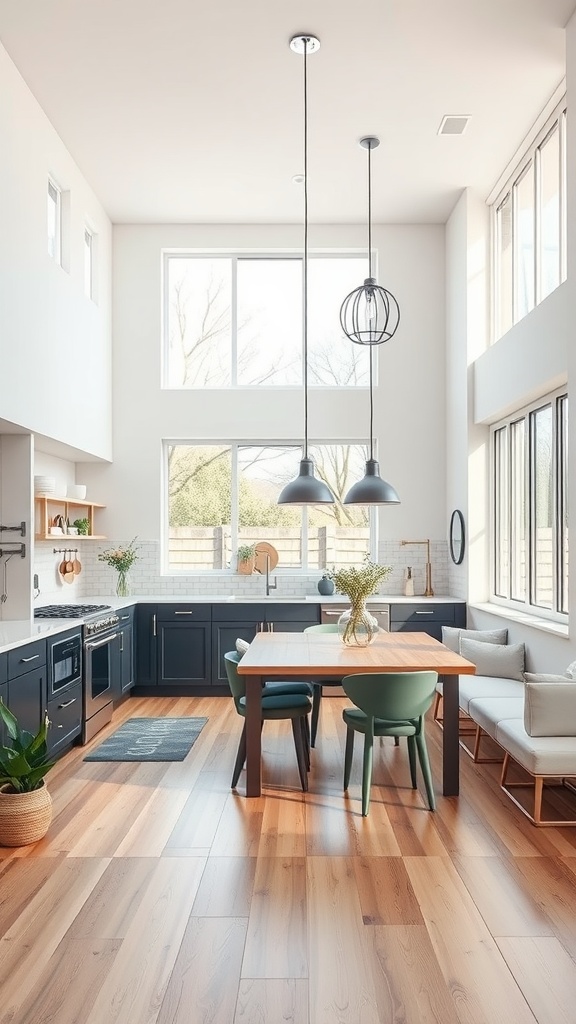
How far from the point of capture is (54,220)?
6719mm

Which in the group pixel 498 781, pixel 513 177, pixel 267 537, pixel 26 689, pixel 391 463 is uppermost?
pixel 513 177

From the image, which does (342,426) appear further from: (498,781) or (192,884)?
(192,884)

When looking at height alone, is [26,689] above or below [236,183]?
below

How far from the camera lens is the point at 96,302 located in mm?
7746

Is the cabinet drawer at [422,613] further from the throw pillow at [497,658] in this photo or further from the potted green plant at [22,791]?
the potted green plant at [22,791]

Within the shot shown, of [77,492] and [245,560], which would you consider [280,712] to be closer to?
[245,560]

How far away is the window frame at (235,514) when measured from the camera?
8367 mm

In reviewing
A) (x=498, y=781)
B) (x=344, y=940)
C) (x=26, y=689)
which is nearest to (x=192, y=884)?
(x=344, y=940)

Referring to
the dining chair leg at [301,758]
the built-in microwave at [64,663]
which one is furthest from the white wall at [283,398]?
the dining chair leg at [301,758]

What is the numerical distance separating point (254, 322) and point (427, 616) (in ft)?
11.3

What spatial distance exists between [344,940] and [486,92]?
5.33 meters

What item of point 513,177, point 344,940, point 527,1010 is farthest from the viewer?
point 513,177

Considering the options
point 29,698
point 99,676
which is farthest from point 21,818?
point 99,676

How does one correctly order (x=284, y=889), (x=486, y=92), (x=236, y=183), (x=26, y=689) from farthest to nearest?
(x=236, y=183) < (x=486, y=92) < (x=26, y=689) < (x=284, y=889)
